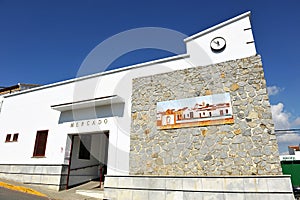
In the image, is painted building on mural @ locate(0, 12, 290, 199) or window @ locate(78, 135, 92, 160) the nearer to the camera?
painted building on mural @ locate(0, 12, 290, 199)

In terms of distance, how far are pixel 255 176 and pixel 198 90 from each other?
336 cm

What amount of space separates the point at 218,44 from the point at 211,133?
3.40 metres

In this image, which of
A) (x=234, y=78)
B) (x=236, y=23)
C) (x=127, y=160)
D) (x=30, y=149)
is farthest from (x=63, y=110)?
(x=236, y=23)

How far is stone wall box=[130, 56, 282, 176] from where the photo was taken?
6.88 m

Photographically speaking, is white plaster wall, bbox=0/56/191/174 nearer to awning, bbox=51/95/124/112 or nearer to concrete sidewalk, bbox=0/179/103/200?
awning, bbox=51/95/124/112

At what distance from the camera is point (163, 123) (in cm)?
838

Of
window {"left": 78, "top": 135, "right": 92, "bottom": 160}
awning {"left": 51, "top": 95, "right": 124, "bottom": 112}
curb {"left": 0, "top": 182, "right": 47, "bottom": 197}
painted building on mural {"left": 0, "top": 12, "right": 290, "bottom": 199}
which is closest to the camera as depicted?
painted building on mural {"left": 0, "top": 12, "right": 290, "bottom": 199}

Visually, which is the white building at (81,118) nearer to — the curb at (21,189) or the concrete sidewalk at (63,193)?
the concrete sidewalk at (63,193)

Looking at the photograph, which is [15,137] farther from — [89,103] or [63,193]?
[89,103]

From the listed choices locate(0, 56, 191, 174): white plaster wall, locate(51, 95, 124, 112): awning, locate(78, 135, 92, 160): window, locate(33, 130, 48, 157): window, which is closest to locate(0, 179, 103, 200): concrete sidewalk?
locate(0, 56, 191, 174): white plaster wall

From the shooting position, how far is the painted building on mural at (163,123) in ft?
23.5

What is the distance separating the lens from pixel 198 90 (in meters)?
8.19

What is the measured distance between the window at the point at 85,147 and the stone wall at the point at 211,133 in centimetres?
375

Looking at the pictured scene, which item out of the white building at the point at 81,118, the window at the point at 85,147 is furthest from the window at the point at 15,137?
the window at the point at 85,147
